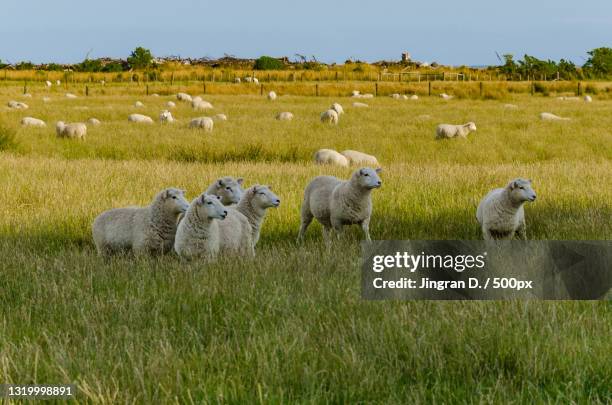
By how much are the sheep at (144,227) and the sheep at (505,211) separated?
3.29 metres

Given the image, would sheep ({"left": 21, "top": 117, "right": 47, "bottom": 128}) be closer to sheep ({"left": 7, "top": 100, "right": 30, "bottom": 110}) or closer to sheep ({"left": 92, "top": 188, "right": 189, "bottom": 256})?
sheep ({"left": 7, "top": 100, "right": 30, "bottom": 110})

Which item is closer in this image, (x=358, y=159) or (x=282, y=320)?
(x=282, y=320)

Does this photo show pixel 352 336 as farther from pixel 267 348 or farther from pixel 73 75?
pixel 73 75

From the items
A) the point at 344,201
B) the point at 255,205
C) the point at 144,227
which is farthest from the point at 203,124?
the point at 144,227

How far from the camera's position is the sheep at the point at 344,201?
8008 mm

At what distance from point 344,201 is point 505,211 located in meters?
1.75

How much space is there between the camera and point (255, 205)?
7.66 metres

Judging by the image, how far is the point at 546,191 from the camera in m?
11.1

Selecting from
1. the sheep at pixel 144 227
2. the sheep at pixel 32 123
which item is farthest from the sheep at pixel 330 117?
the sheep at pixel 144 227

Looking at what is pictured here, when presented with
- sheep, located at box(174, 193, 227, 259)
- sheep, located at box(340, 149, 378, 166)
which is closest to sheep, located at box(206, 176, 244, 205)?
sheep, located at box(174, 193, 227, 259)

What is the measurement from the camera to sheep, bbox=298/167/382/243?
8008 mm

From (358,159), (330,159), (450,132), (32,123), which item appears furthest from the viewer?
(32,123)

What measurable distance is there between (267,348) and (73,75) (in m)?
68.1

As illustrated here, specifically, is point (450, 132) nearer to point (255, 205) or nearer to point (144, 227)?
point (255, 205)
